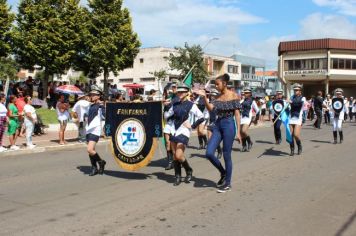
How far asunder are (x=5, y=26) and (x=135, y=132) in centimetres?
2005

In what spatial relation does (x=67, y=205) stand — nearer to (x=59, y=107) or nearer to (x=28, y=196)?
(x=28, y=196)

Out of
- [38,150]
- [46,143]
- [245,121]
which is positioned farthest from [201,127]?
[46,143]

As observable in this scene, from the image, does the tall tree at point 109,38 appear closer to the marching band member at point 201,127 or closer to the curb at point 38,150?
the curb at point 38,150

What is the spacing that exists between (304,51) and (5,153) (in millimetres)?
63035

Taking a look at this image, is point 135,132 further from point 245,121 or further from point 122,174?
point 245,121

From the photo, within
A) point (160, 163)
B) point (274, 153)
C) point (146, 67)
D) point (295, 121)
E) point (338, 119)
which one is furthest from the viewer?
point (146, 67)

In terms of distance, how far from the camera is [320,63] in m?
68.7

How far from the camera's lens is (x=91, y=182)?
8.73 m

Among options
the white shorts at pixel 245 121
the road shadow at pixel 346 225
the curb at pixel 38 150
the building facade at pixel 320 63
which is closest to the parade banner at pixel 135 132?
the road shadow at pixel 346 225

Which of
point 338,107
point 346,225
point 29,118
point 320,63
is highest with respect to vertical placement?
point 320,63

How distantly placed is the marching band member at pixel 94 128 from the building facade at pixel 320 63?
62.2 metres

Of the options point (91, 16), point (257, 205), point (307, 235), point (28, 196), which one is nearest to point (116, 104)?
point (28, 196)

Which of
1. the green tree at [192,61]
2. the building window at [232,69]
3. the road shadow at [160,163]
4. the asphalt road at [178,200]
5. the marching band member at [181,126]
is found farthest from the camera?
the building window at [232,69]

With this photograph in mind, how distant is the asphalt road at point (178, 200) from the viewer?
226 inches
